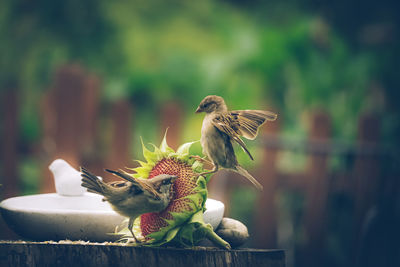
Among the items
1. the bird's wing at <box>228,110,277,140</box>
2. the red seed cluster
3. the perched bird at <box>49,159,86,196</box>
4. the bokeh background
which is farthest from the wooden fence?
the red seed cluster

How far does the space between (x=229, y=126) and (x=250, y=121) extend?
9 cm

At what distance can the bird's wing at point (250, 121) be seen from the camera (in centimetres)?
204

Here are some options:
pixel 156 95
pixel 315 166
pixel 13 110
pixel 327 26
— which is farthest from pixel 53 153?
pixel 327 26

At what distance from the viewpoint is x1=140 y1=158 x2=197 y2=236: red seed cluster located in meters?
1.93

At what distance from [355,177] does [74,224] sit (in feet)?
11.6

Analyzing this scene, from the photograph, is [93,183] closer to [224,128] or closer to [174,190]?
[174,190]

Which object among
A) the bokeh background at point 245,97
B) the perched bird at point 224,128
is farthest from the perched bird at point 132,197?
the bokeh background at point 245,97

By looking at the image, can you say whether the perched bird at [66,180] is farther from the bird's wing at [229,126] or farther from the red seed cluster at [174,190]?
the bird's wing at [229,126]

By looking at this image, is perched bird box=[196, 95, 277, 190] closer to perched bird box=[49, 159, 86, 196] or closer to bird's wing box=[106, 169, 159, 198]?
bird's wing box=[106, 169, 159, 198]

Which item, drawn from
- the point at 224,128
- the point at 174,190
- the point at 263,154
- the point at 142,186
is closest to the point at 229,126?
the point at 224,128

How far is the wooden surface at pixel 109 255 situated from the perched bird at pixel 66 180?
1.51 feet

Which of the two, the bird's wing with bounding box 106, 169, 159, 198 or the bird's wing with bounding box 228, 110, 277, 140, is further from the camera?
the bird's wing with bounding box 228, 110, 277, 140

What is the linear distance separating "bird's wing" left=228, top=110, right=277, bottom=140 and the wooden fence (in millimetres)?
2525

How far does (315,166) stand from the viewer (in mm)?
4688
